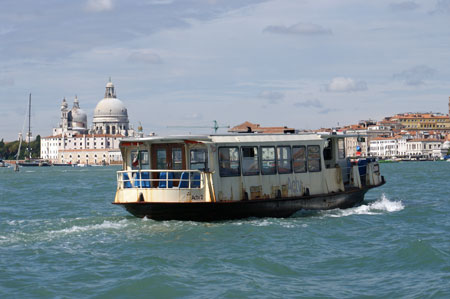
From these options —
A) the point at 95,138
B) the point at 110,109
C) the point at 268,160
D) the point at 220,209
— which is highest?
the point at 110,109

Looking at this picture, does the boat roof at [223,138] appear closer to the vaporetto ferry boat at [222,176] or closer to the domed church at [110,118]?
the vaporetto ferry boat at [222,176]

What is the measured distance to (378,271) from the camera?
12211 millimetres

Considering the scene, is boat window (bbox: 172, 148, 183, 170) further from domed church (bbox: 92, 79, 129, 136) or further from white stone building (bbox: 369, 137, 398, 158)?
domed church (bbox: 92, 79, 129, 136)

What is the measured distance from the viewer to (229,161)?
1798 centimetres

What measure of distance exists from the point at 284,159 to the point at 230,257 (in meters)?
6.30

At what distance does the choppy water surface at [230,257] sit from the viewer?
36.5ft

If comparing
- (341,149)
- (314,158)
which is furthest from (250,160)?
(341,149)

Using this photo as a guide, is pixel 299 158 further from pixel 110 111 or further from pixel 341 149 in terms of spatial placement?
pixel 110 111

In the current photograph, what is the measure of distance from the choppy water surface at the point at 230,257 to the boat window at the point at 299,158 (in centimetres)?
126

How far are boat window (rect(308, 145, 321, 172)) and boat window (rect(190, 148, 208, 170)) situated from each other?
350 centimetres

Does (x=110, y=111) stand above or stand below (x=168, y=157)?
above

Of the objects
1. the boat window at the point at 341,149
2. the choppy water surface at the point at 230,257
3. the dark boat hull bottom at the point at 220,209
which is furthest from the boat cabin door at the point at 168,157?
the boat window at the point at 341,149

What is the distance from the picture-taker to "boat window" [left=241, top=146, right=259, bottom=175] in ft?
59.9

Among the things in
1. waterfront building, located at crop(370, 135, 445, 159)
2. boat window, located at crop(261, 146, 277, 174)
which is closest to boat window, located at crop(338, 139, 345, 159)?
boat window, located at crop(261, 146, 277, 174)
